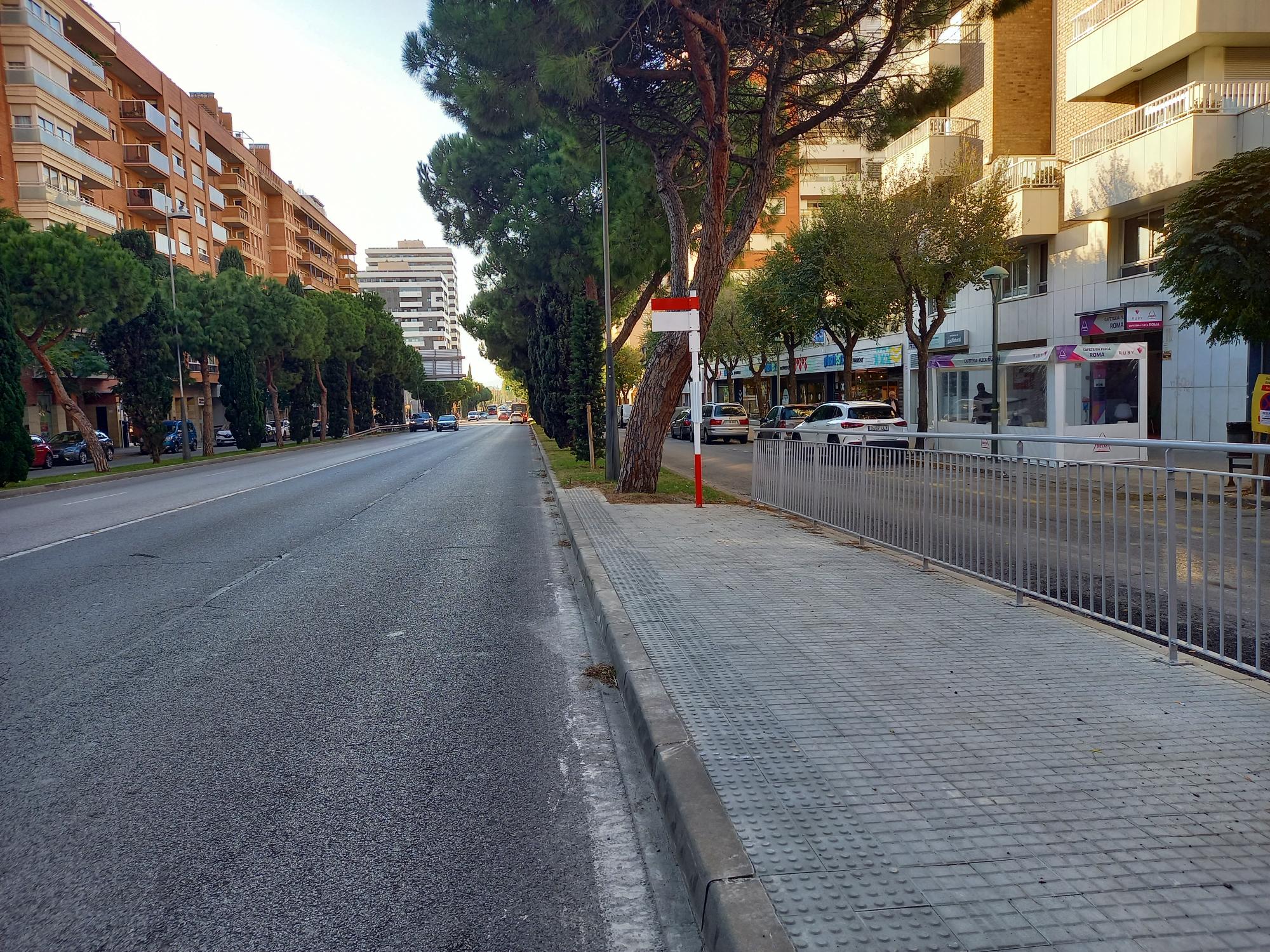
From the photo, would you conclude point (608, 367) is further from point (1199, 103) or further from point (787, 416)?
point (787, 416)

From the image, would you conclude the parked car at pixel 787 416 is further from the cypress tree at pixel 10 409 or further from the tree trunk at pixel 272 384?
the tree trunk at pixel 272 384

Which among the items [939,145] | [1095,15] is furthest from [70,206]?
[1095,15]

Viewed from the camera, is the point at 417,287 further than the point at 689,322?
Yes

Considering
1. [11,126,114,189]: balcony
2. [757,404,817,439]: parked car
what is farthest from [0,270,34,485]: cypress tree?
[757,404,817,439]: parked car

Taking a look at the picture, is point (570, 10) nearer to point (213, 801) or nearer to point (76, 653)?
point (76, 653)

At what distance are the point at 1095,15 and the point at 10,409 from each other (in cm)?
3035

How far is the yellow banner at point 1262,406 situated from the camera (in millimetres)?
12742

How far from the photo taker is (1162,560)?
16.3 feet

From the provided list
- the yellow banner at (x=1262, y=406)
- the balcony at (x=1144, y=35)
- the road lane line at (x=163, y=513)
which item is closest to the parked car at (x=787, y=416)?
the balcony at (x=1144, y=35)

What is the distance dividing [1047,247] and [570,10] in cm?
2009

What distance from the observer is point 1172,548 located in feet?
16.0

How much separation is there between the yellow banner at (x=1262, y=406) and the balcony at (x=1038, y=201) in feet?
42.0

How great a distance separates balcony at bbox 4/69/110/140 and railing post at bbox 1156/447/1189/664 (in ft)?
160

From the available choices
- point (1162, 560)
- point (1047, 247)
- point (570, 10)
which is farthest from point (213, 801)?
point (1047, 247)
